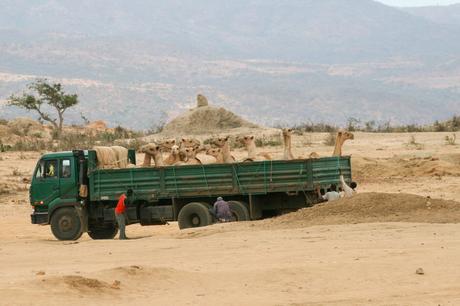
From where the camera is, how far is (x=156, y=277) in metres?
15.0

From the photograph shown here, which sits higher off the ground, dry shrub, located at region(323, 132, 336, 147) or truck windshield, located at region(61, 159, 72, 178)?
dry shrub, located at region(323, 132, 336, 147)

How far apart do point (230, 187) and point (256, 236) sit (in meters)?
3.30

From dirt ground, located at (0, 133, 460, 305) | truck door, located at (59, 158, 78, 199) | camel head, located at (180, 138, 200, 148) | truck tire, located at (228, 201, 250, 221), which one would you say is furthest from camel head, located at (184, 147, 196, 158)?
truck door, located at (59, 158, 78, 199)

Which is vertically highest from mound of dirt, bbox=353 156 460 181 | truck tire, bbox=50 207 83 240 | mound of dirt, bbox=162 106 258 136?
mound of dirt, bbox=162 106 258 136

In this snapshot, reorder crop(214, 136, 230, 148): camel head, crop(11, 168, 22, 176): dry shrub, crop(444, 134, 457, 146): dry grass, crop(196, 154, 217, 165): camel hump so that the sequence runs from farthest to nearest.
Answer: crop(444, 134, 457, 146): dry grass
crop(11, 168, 22, 176): dry shrub
crop(214, 136, 230, 148): camel head
crop(196, 154, 217, 165): camel hump

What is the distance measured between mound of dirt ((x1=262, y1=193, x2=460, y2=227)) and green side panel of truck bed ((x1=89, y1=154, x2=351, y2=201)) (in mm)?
989

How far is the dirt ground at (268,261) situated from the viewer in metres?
13.6

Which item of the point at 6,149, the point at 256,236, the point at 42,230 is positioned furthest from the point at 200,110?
the point at 256,236

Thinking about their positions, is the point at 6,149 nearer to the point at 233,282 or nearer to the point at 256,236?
the point at 256,236

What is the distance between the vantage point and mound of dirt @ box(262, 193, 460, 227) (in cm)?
2205

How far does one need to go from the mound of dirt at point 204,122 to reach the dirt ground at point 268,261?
22.2 meters

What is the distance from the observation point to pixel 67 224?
24875 millimetres

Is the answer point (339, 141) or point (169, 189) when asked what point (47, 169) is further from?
point (339, 141)

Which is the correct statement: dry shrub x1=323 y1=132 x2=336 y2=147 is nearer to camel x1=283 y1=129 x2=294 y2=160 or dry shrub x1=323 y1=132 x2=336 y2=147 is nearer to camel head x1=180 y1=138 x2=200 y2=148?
camel head x1=180 y1=138 x2=200 y2=148
